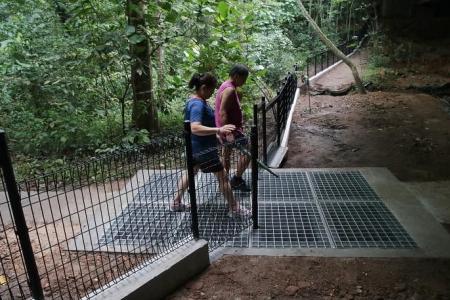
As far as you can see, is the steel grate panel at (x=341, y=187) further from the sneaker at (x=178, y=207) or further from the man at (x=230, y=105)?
the sneaker at (x=178, y=207)

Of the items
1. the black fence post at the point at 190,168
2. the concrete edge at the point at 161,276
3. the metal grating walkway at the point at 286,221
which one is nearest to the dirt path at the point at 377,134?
the metal grating walkway at the point at 286,221

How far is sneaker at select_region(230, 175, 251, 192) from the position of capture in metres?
4.86

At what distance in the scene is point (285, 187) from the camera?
5195 mm

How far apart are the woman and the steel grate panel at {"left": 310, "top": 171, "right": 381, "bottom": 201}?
4.29 ft

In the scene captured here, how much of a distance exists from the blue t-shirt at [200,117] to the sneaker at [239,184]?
0.79 meters

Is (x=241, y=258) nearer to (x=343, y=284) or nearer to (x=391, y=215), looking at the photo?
(x=343, y=284)

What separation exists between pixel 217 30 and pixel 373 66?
1190 cm

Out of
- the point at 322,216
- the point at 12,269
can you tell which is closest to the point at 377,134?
the point at 322,216

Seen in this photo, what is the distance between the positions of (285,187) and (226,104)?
147 cm

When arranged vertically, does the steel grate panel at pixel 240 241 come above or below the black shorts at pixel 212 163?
below

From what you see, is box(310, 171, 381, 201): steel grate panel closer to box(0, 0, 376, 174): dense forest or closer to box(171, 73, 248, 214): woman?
box(171, 73, 248, 214): woman

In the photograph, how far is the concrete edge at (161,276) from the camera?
2844mm

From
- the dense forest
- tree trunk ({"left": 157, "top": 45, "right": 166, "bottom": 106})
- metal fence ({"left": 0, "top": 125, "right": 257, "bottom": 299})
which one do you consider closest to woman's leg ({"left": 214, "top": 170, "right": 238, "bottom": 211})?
metal fence ({"left": 0, "top": 125, "right": 257, "bottom": 299})

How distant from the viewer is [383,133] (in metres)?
8.52
